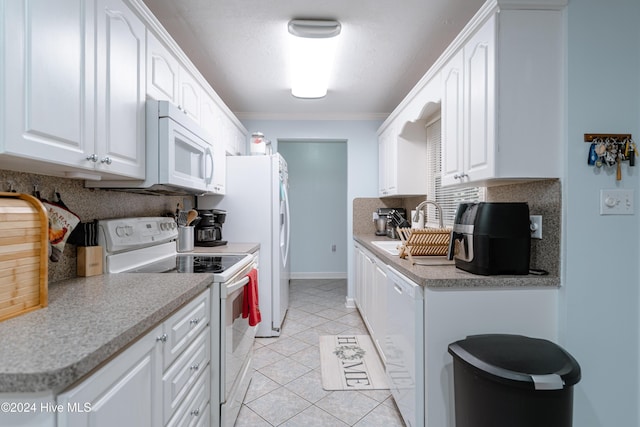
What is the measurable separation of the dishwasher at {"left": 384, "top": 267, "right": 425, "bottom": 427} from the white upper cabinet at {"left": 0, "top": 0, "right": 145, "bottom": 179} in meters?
1.44

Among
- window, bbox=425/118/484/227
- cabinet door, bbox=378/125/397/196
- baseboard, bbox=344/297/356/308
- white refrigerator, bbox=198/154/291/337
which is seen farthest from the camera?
baseboard, bbox=344/297/356/308

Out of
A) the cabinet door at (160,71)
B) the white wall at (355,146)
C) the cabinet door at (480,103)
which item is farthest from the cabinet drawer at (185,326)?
the white wall at (355,146)

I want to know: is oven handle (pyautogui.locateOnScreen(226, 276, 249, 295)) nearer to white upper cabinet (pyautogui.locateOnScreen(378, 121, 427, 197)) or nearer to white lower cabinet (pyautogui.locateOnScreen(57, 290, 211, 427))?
white lower cabinet (pyautogui.locateOnScreen(57, 290, 211, 427))

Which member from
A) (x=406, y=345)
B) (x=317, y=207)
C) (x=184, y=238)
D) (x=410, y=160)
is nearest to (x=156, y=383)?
(x=406, y=345)

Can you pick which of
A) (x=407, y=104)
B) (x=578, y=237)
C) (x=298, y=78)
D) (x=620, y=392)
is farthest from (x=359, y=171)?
(x=620, y=392)

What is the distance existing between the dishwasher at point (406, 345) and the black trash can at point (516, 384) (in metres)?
0.24

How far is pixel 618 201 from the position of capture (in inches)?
58.6

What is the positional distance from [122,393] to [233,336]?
3.14ft

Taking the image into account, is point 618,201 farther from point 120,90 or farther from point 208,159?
point 208,159

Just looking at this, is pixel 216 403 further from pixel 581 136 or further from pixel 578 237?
pixel 581 136

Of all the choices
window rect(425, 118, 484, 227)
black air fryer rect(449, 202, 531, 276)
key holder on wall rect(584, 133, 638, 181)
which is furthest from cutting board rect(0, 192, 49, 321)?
window rect(425, 118, 484, 227)

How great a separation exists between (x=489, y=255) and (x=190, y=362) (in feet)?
4.54

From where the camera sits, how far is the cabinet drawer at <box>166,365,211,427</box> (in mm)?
1236

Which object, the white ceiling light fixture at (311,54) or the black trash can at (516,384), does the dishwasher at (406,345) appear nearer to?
the black trash can at (516,384)
